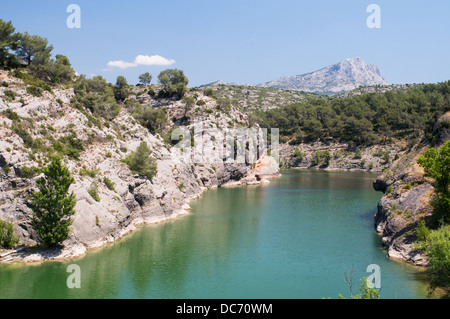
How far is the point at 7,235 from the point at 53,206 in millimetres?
5597

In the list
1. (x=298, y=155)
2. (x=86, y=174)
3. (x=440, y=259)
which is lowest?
(x=440, y=259)

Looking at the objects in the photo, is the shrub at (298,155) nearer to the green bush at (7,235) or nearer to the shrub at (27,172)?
the shrub at (27,172)

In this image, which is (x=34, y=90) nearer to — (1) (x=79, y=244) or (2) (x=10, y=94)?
(2) (x=10, y=94)

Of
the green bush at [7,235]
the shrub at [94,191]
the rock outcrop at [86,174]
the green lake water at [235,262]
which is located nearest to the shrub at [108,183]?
the rock outcrop at [86,174]

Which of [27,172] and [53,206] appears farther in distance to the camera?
[27,172]

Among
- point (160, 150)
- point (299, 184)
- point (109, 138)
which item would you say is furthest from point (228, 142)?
point (109, 138)

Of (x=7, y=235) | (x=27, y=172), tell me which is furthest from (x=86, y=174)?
(x=7, y=235)

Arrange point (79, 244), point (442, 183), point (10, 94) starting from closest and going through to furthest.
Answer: point (442, 183) → point (79, 244) → point (10, 94)

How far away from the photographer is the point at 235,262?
4147 centimetres

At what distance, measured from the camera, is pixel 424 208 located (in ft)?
141

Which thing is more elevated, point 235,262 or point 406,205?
point 406,205

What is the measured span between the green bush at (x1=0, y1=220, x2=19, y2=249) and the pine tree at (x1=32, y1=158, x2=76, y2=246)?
7.41 feet

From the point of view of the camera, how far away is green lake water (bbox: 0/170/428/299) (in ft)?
110

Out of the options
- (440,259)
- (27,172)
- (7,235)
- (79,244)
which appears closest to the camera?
(440,259)
